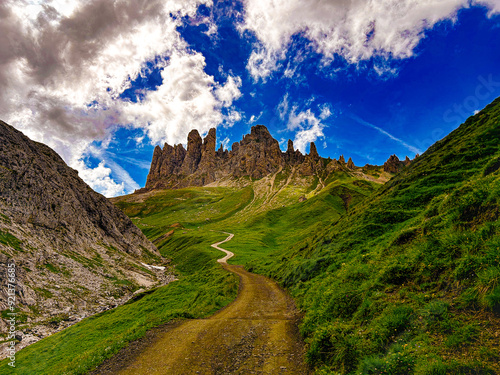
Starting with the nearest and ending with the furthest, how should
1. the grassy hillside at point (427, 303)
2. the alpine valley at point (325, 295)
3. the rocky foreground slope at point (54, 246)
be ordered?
the grassy hillside at point (427, 303), the alpine valley at point (325, 295), the rocky foreground slope at point (54, 246)

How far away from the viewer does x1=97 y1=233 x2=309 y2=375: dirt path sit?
1151 centimetres

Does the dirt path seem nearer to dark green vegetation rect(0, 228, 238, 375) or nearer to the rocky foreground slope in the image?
dark green vegetation rect(0, 228, 238, 375)

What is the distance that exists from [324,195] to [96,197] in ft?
521

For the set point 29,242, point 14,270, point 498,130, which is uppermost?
point 498,130

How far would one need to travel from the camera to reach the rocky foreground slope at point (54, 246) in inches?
1348

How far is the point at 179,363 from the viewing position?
12.3 meters

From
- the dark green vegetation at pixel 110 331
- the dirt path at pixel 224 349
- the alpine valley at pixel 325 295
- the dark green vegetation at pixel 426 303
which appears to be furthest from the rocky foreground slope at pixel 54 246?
the dark green vegetation at pixel 426 303

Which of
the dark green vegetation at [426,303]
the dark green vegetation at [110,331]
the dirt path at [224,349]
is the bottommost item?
the dark green vegetation at [110,331]

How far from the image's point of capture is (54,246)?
5056cm

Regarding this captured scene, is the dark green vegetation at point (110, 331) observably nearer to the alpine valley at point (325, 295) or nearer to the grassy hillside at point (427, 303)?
the alpine valley at point (325, 295)

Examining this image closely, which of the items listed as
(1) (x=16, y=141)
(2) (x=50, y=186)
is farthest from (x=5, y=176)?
(1) (x=16, y=141)

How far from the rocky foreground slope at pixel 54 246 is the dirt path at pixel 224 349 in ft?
83.5

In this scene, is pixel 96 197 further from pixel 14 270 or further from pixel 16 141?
pixel 14 270

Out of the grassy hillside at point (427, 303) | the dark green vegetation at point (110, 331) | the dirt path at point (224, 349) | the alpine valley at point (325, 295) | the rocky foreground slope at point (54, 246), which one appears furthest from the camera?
the rocky foreground slope at point (54, 246)
